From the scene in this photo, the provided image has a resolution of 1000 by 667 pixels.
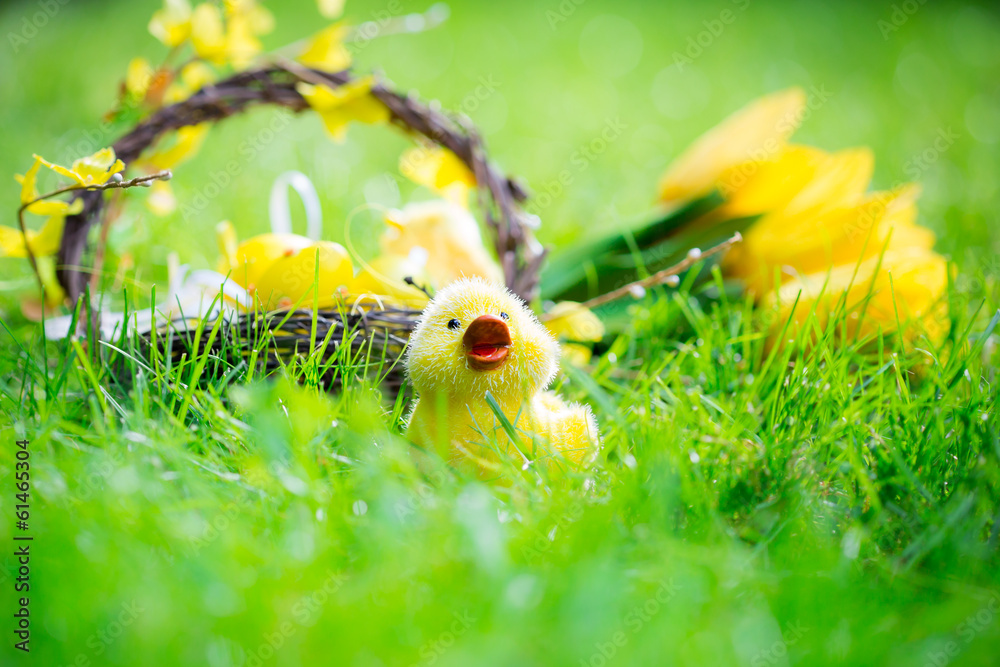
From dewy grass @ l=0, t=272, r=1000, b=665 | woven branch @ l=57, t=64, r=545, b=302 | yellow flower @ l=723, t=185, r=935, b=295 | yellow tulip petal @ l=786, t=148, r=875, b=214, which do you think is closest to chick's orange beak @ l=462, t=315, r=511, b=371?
dewy grass @ l=0, t=272, r=1000, b=665

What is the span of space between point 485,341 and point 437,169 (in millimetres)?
535

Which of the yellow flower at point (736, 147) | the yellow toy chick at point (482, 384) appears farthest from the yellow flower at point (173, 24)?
the yellow flower at point (736, 147)

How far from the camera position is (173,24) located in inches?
42.2

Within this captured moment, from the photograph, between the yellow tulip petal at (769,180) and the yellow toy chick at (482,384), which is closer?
the yellow toy chick at (482,384)

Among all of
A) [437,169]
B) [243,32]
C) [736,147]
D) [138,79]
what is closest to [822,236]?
[736,147]

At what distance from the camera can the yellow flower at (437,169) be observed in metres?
1.12

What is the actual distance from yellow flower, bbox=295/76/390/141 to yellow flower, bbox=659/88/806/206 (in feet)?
1.95

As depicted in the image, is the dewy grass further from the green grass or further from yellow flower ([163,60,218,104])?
yellow flower ([163,60,218,104])

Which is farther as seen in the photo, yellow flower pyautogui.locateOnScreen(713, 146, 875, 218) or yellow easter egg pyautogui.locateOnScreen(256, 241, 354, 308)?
yellow flower pyautogui.locateOnScreen(713, 146, 875, 218)

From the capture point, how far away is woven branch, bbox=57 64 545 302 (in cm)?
95

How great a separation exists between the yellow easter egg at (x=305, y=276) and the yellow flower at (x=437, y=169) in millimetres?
277

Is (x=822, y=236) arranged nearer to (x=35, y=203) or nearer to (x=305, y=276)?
(x=305, y=276)

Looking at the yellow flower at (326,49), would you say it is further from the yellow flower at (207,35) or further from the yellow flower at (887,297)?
the yellow flower at (887,297)

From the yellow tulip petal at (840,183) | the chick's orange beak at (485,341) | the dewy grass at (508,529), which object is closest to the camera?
the dewy grass at (508,529)
